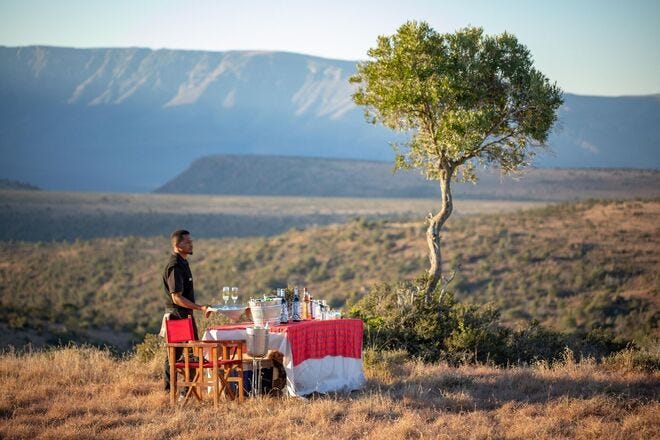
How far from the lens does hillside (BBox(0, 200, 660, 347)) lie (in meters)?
31.8

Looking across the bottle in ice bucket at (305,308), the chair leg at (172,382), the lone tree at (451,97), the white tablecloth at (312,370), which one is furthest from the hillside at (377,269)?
the chair leg at (172,382)

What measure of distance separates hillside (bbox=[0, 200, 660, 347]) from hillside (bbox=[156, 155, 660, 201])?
1488 inches

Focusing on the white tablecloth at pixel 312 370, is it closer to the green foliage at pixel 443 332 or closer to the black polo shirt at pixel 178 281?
the black polo shirt at pixel 178 281

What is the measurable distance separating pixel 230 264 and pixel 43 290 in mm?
9341

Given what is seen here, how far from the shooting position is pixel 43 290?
43.1 meters

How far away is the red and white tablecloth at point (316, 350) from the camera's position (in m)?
10.8

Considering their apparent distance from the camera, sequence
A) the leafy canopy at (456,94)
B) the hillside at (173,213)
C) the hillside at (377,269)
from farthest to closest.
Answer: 1. the hillside at (173,213)
2. the hillside at (377,269)
3. the leafy canopy at (456,94)

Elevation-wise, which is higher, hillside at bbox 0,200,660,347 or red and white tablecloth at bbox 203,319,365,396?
red and white tablecloth at bbox 203,319,365,396

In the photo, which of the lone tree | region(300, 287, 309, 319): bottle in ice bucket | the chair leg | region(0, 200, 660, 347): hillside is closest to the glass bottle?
region(300, 287, 309, 319): bottle in ice bucket

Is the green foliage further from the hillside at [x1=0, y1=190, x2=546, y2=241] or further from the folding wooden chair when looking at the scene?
the hillside at [x1=0, y1=190, x2=546, y2=241]

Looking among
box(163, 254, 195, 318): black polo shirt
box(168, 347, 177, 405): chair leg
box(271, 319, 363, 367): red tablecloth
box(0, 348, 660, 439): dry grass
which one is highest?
box(163, 254, 195, 318): black polo shirt

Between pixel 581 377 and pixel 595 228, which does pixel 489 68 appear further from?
pixel 595 228

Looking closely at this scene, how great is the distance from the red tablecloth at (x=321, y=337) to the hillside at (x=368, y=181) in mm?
72286

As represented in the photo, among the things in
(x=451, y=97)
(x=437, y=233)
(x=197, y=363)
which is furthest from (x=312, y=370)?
(x=451, y=97)
